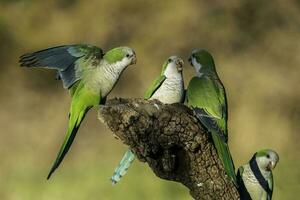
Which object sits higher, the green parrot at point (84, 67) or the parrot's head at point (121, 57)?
the parrot's head at point (121, 57)

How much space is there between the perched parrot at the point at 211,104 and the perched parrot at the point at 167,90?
62 millimetres

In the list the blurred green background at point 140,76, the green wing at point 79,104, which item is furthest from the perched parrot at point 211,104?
the blurred green background at point 140,76

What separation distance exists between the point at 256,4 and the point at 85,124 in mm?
1711

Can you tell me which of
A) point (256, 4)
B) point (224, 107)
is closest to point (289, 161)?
point (256, 4)

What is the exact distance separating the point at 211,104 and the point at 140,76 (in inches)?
124

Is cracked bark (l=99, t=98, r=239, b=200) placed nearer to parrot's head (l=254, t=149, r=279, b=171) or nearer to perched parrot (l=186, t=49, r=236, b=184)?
perched parrot (l=186, t=49, r=236, b=184)

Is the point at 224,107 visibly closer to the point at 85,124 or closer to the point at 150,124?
the point at 150,124

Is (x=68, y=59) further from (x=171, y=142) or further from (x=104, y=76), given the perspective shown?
(x=171, y=142)

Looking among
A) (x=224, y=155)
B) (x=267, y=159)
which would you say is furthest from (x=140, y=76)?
(x=224, y=155)

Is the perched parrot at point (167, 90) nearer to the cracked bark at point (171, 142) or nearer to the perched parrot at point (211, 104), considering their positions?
the perched parrot at point (211, 104)

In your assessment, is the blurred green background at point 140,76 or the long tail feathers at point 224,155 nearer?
the long tail feathers at point 224,155

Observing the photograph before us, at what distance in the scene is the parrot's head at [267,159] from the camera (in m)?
2.65

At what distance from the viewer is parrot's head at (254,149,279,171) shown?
265 cm

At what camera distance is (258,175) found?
266cm
